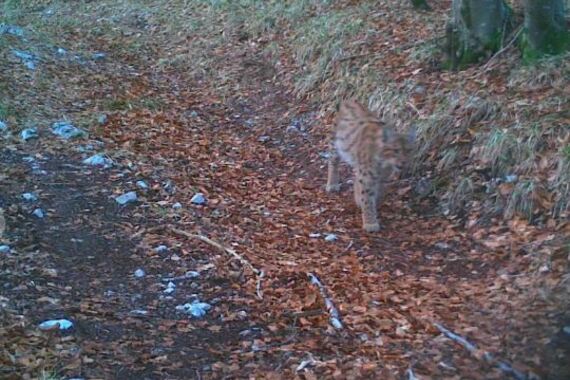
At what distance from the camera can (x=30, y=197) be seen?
716 centimetres

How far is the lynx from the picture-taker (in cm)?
722

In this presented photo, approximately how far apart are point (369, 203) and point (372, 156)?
0.46 m

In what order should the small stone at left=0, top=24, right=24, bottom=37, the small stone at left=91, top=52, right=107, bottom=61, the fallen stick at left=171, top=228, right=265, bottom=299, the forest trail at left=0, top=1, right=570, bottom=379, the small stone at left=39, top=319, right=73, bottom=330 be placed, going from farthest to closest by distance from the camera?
1. the small stone at left=0, top=24, right=24, bottom=37
2. the small stone at left=91, top=52, right=107, bottom=61
3. the fallen stick at left=171, top=228, right=265, bottom=299
4. the small stone at left=39, top=319, right=73, bottom=330
5. the forest trail at left=0, top=1, right=570, bottom=379

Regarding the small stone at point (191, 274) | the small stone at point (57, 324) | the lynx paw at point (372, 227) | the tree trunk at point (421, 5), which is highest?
the tree trunk at point (421, 5)

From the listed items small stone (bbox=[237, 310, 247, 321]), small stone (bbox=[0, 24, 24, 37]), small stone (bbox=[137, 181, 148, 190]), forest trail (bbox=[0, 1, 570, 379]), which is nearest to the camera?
forest trail (bbox=[0, 1, 570, 379])

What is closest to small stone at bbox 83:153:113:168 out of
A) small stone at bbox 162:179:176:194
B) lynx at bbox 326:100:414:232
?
small stone at bbox 162:179:176:194

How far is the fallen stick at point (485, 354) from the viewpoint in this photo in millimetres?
4621

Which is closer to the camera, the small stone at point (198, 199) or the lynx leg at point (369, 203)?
the lynx leg at point (369, 203)

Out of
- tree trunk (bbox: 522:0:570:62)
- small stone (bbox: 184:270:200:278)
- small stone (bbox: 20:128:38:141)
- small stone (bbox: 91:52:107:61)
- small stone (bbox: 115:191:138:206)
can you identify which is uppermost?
small stone (bbox: 91:52:107:61)

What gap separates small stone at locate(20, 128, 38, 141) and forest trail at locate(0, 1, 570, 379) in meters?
0.22

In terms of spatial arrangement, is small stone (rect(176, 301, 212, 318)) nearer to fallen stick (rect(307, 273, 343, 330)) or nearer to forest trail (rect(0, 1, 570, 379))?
forest trail (rect(0, 1, 570, 379))

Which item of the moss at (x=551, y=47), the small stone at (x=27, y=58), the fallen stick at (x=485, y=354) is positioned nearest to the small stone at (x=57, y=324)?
the fallen stick at (x=485, y=354)

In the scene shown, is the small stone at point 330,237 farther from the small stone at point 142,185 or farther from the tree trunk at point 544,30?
the tree trunk at point 544,30

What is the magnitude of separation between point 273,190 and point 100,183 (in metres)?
1.86
